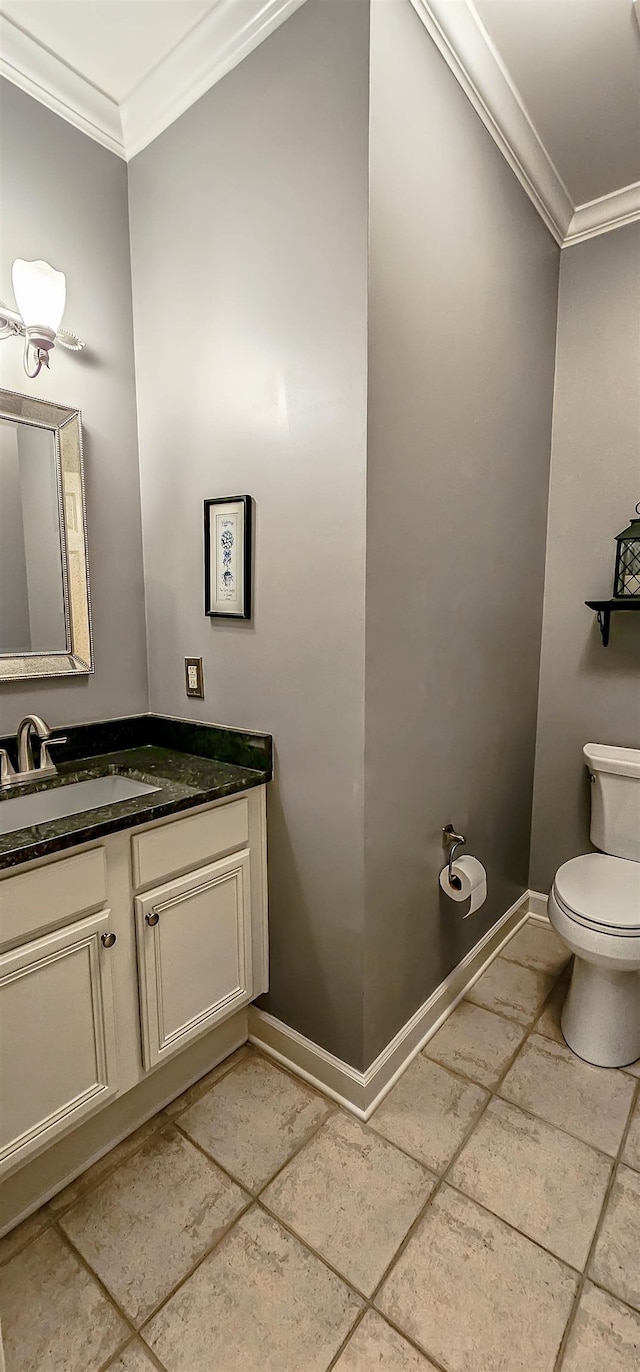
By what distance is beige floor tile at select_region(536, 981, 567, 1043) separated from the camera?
178 cm

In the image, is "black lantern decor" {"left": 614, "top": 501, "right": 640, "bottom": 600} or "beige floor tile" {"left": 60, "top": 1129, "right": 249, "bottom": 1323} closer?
"beige floor tile" {"left": 60, "top": 1129, "right": 249, "bottom": 1323}

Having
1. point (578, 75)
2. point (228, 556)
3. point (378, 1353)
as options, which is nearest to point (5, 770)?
point (228, 556)

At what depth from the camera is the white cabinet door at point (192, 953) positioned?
1.35m

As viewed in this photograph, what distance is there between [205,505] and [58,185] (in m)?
0.94

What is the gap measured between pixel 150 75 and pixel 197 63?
0.16m

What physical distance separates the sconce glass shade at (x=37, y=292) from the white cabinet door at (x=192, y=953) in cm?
142

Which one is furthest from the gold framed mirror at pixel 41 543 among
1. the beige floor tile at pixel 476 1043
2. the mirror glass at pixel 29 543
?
the beige floor tile at pixel 476 1043

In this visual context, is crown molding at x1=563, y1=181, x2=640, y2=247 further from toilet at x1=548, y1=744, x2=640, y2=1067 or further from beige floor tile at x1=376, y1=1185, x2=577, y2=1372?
beige floor tile at x1=376, y1=1185, x2=577, y2=1372

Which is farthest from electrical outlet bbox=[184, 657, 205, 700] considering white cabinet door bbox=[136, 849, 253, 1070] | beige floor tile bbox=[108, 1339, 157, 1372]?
beige floor tile bbox=[108, 1339, 157, 1372]

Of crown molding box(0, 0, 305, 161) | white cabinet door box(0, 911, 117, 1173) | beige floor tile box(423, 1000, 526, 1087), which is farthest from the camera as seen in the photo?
beige floor tile box(423, 1000, 526, 1087)

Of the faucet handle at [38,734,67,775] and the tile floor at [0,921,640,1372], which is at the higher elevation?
the faucet handle at [38,734,67,775]

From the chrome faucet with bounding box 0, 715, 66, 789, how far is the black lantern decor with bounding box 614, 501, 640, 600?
74.6 inches

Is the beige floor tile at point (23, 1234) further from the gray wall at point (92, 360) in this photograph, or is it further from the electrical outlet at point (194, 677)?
the electrical outlet at point (194, 677)

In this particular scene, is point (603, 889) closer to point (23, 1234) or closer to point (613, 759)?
point (613, 759)
